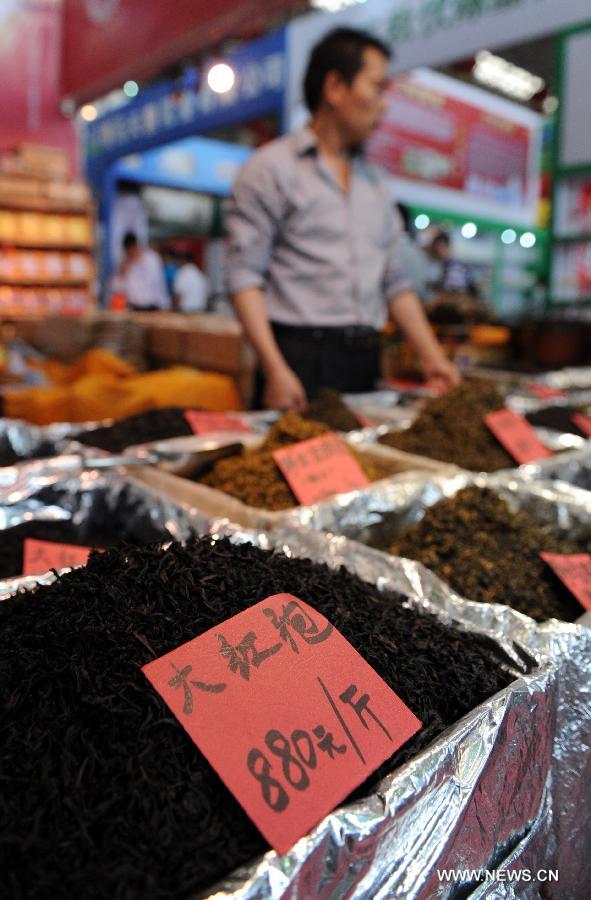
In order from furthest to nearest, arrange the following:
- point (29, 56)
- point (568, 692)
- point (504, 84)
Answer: point (29, 56)
point (504, 84)
point (568, 692)

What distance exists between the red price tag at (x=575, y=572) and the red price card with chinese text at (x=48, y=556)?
68 centimetres

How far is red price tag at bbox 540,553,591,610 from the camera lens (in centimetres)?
98

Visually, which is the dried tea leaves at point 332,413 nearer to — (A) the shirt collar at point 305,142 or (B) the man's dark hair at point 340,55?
(A) the shirt collar at point 305,142

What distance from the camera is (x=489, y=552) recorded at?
1.06m

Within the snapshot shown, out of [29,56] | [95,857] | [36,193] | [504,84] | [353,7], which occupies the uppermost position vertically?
[29,56]

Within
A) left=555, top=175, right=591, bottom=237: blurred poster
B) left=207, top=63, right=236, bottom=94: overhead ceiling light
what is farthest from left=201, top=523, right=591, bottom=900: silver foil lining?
left=207, top=63, right=236, bottom=94: overhead ceiling light

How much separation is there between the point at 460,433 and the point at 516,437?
0.13 metres

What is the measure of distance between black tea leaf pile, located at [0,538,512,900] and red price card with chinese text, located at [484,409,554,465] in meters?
0.74

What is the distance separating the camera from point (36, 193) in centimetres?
597

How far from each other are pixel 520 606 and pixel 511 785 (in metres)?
0.36

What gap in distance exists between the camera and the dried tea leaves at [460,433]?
1.51 meters

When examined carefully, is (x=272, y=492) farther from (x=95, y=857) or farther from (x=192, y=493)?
(x=95, y=857)

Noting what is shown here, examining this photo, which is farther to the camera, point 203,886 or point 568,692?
point 568,692

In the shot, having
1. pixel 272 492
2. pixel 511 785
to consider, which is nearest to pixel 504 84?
pixel 272 492
